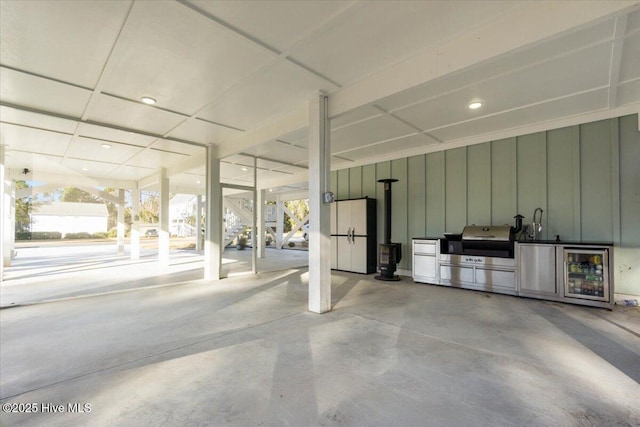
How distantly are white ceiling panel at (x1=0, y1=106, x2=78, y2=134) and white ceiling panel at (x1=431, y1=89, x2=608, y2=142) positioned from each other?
6.79 metres

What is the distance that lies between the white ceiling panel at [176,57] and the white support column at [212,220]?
7.68ft

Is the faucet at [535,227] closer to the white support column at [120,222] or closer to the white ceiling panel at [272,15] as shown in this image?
the white ceiling panel at [272,15]

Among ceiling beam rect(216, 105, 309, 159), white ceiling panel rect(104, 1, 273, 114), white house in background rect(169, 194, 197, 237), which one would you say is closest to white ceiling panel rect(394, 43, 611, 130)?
ceiling beam rect(216, 105, 309, 159)

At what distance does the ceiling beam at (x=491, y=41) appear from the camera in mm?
2332

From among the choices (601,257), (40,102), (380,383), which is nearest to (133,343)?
(380,383)

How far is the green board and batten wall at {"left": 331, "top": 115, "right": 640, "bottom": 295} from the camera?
457 centimetres

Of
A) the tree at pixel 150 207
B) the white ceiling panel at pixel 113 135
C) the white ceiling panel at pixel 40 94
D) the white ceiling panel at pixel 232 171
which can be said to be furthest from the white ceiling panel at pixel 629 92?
the tree at pixel 150 207

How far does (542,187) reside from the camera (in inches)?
211

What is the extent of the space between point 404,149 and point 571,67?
375cm

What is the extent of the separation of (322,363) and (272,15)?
313 cm

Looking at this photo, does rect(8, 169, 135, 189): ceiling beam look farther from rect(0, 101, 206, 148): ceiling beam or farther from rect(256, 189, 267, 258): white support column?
rect(0, 101, 206, 148): ceiling beam

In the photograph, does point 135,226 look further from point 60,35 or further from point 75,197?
point 75,197

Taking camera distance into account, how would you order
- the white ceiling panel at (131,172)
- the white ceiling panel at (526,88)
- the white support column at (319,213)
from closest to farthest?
the white ceiling panel at (526,88) < the white support column at (319,213) < the white ceiling panel at (131,172)

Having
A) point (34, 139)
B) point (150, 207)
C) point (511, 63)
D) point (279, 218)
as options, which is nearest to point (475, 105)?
point (511, 63)
